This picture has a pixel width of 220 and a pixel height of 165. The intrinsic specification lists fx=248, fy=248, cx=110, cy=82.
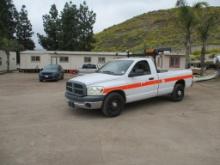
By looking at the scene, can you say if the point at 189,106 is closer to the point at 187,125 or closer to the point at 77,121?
the point at 187,125

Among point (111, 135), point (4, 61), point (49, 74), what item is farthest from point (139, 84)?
point (4, 61)

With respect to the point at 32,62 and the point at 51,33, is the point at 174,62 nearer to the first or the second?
the point at 32,62

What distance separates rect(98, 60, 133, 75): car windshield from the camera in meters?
8.45

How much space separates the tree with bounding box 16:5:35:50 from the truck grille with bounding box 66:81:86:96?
42605 millimetres

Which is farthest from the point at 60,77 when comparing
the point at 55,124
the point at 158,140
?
the point at 158,140

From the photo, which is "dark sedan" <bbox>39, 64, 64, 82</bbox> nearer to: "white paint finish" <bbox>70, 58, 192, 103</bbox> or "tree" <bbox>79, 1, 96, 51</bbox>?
"white paint finish" <bbox>70, 58, 192, 103</bbox>

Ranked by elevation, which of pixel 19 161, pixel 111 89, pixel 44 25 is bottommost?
pixel 19 161

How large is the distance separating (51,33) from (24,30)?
9.49 meters

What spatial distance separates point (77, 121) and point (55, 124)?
67 centimetres

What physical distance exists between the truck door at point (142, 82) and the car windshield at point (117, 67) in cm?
26

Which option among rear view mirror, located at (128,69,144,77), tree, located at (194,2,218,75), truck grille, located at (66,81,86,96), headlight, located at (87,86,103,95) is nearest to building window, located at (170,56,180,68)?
tree, located at (194,2,218,75)

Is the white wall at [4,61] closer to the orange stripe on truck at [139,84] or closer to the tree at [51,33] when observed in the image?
the tree at [51,33]

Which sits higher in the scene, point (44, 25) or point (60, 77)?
point (44, 25)

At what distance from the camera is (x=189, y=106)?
939cm
